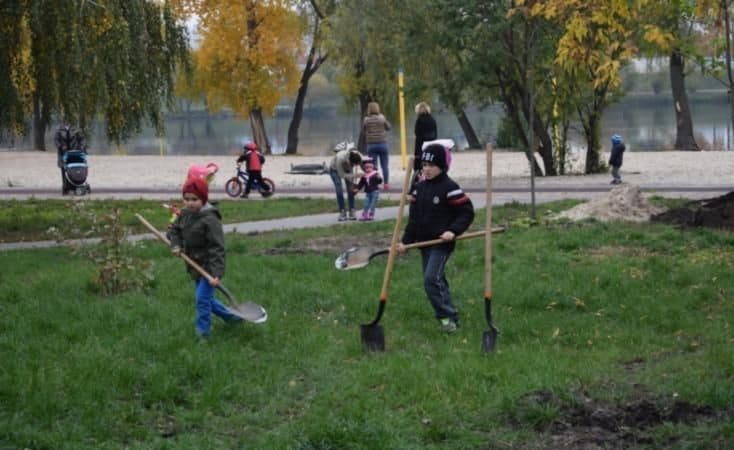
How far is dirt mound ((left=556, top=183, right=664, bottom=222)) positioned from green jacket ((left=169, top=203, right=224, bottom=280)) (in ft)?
23.5

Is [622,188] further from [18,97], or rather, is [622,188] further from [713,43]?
[18,97]

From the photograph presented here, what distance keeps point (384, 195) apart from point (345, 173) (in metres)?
5.03

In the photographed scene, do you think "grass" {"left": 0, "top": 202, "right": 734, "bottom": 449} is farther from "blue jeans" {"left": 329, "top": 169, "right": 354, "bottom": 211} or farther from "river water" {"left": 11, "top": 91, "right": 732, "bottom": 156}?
"river water" {"left": 11, "top": 91, "right": 732, "bottom": 156}

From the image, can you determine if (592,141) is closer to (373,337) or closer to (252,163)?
(252,163)

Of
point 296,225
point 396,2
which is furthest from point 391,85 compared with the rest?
point 296,225

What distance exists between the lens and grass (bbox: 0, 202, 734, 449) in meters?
6.62

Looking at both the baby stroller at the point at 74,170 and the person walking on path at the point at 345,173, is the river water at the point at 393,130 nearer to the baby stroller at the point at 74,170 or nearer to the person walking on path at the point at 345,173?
the baby stroller at the point at 74,170

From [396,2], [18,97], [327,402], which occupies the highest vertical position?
[396,2]

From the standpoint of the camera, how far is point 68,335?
28.9 ft

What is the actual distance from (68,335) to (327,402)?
2592mm

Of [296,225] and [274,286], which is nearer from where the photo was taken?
[274,286]

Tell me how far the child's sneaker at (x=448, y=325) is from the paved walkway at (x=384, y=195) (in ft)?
18.7

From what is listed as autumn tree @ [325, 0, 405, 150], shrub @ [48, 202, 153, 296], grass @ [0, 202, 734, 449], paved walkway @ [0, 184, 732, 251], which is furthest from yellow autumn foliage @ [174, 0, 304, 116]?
shrub @ [48, 202, 153, 296]

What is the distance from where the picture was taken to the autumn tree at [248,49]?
45.8 metres
